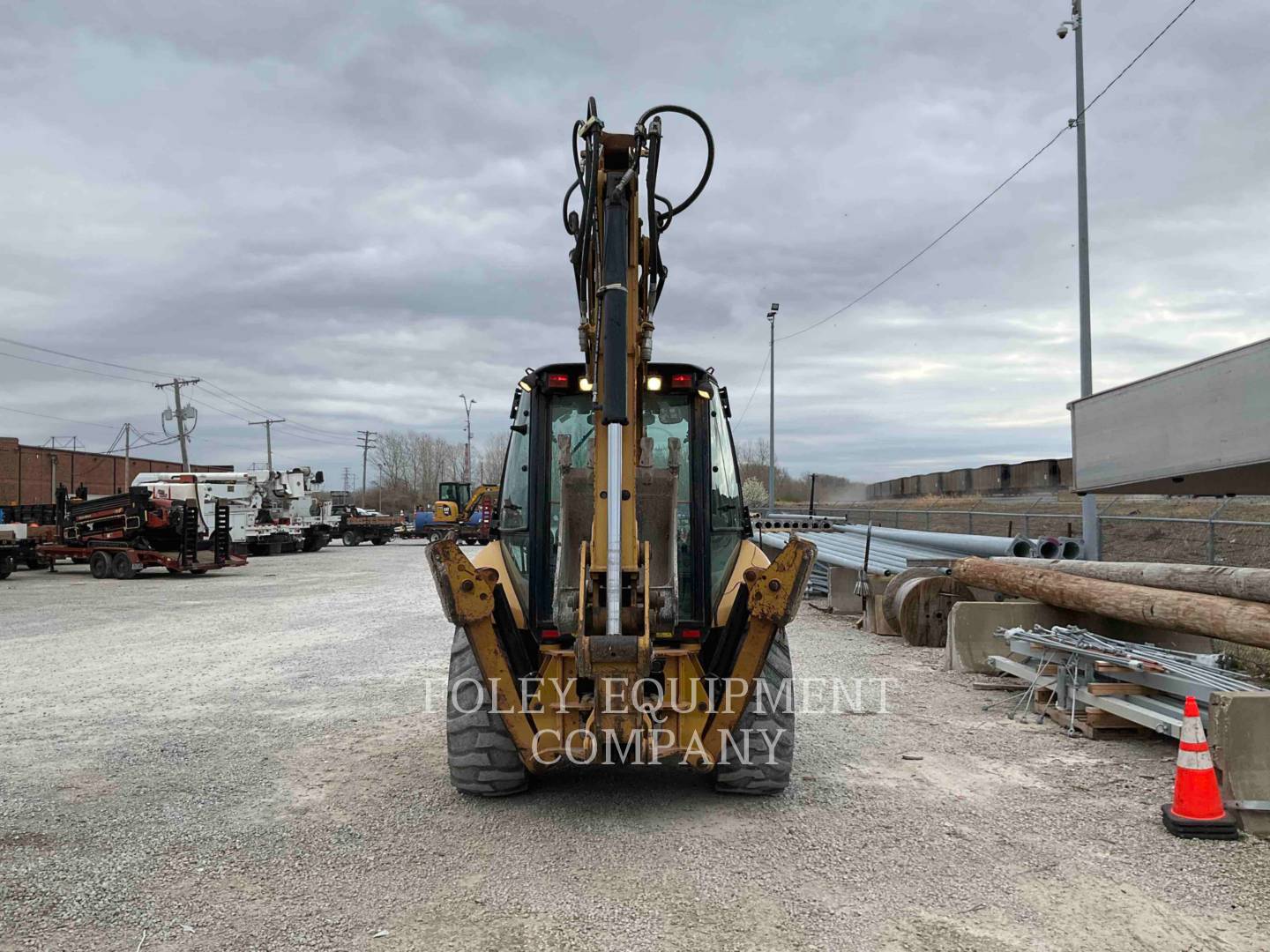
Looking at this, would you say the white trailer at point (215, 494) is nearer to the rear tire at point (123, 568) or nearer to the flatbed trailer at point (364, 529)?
the rear tire at point (123, 568)

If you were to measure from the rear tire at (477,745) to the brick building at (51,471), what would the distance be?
44967mm

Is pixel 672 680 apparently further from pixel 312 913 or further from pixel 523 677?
pixel 312 913

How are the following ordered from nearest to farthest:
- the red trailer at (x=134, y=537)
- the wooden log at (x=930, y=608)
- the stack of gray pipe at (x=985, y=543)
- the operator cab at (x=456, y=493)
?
the wooden log at (x=930, y=608) → the stack of gray pipe at (x=985, y=543) → the red trailer at (x=134, y=537) → the operator cab at (x=456, y=493)

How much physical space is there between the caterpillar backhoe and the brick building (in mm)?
45102

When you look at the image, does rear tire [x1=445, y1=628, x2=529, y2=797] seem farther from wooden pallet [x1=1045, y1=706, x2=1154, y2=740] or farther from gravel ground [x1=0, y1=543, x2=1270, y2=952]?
wooden pallet [x1=1045, y1=706, x2=1154, y2=740]

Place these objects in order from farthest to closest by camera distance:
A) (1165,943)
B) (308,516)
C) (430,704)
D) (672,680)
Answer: (308,516) < (430,704) < (672,680) < (1165,943)

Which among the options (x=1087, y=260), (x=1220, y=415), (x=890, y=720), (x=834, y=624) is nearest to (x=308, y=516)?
(x=834, y=624)

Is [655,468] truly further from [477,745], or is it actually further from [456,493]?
[456,493]

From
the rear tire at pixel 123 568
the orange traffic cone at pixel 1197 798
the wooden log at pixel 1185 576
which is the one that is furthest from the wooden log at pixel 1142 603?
the rear tire at pixel 123 568

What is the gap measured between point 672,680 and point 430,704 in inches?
139

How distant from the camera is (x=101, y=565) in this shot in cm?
2200

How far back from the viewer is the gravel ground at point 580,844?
138 inches

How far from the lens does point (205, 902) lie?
374cm

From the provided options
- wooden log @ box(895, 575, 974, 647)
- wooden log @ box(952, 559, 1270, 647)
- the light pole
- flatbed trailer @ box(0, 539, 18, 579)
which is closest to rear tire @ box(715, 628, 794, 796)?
wooden log @ box(952, 559, 1270, 647)
